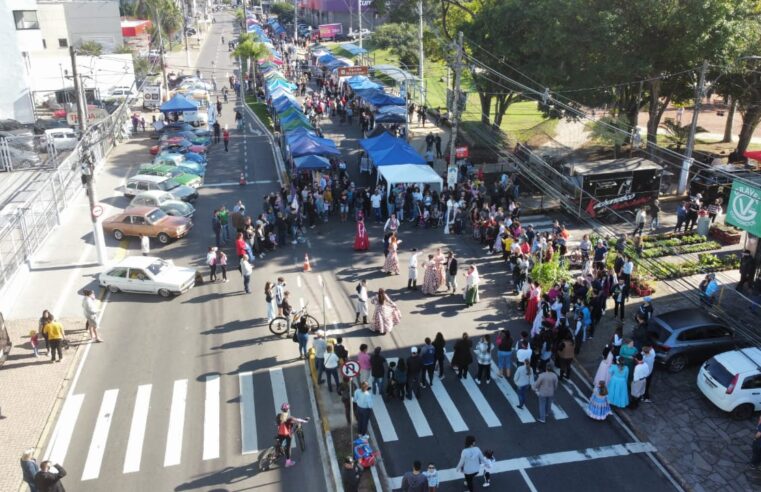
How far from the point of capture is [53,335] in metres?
17.3

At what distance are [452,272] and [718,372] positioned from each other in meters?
8.37

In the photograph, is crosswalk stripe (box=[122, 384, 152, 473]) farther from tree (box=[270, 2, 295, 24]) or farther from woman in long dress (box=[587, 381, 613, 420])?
tree (box=[270, 2, 295, 24])

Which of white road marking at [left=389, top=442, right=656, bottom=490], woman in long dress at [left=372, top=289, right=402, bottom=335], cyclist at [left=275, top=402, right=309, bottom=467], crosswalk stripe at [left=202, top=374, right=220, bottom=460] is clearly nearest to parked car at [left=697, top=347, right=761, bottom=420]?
white road marking at [left=389, top=442, right=656, bottom=490]

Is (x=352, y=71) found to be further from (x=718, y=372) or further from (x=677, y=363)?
(x=718, y=372)

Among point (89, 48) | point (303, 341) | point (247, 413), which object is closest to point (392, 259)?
point (303, 341)

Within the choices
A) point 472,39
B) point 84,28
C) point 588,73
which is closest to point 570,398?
point 588,73

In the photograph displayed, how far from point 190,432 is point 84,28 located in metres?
74.6

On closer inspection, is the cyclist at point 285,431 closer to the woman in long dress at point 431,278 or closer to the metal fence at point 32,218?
the woman in long dress at point 431,278

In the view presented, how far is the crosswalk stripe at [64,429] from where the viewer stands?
14.0 meters

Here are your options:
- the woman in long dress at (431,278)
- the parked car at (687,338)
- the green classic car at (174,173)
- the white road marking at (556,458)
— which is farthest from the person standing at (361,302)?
the green classic car at (174,173)

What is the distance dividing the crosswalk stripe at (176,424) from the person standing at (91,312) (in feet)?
12.3

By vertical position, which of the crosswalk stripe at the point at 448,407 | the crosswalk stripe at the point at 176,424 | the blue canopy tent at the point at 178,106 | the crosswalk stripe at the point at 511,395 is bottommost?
the crosswalk stripe at the point at 511,395

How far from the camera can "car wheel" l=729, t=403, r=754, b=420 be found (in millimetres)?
14914

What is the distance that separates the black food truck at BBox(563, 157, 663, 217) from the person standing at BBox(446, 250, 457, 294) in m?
8.93
